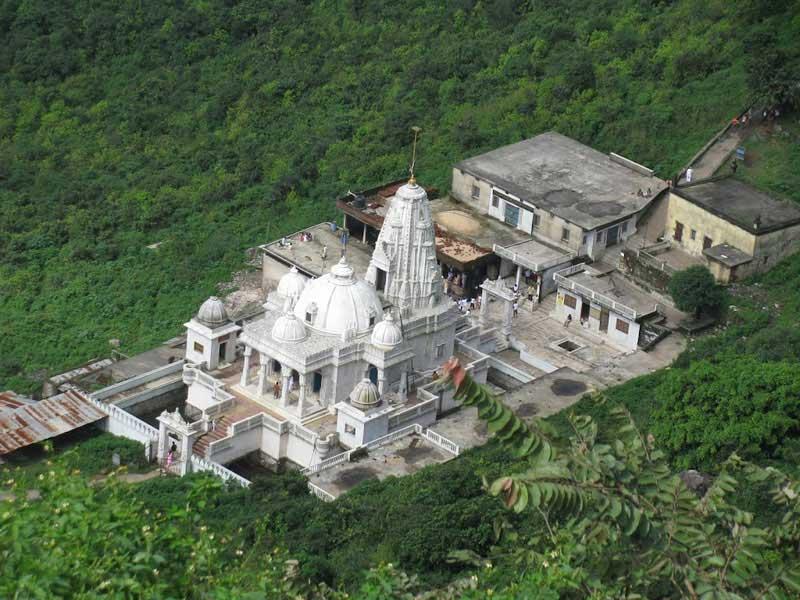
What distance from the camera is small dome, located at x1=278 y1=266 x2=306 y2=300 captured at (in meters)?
56.1

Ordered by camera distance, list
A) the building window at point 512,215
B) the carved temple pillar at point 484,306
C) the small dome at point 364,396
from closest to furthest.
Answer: the small dome at point 364,396, the carved temple pillar at point 484,306, the building window at point 512,215

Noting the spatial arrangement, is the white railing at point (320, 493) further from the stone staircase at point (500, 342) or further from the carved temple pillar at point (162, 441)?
the stone staircase at point (500, 342)

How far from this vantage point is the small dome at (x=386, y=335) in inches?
2116

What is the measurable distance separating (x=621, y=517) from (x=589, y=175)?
42974mm

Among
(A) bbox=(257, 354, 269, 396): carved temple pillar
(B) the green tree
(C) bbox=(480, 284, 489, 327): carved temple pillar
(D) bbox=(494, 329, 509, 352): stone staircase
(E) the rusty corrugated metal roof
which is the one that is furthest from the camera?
(C) bbox=(480, 284, 489, 327): carved temple pillar

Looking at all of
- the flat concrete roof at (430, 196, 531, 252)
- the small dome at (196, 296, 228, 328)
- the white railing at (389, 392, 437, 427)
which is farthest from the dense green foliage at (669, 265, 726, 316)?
the small dome at (196, 296, 228, 328)

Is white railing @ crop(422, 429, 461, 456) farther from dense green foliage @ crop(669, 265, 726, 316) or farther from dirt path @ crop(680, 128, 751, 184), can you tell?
dirt path @ crop(680, 128, 751, 184)

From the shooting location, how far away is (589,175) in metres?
67.4

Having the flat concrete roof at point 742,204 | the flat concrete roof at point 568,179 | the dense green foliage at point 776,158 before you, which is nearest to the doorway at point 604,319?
the flat concrete roof at point 568,179

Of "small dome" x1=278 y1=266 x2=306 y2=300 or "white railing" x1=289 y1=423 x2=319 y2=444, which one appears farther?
"small dome" x1=278 y1=266 x2=306 y2=300

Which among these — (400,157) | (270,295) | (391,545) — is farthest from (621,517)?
(400,157)

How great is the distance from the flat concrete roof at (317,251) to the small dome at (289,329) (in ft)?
27.4

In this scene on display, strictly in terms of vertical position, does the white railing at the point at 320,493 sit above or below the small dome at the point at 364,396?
below

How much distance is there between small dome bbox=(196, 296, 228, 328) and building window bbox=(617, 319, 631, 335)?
1504cm
